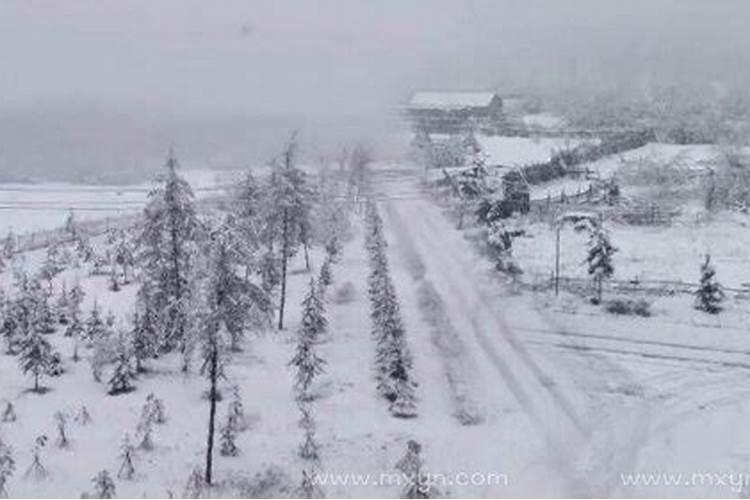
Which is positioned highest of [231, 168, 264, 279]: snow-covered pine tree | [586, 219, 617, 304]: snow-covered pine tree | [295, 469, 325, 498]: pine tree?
[231, 168, 264, 279]: snow-covered pine tree

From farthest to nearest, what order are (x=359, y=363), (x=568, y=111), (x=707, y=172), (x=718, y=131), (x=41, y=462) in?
1. (x=568, y=111)
2. (x=718, y=131)
3. (x=707, y=172)
4. (x=359, y=363)
5. (x=41, y=462)

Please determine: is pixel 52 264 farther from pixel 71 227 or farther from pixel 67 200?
pixel 67 200

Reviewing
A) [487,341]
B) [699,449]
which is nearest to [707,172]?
[487,341]

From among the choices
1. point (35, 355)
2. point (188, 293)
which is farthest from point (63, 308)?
point (35, 355)

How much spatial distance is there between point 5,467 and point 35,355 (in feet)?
22.5

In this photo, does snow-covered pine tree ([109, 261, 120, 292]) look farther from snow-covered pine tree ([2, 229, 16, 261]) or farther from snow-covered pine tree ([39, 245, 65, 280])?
snow-covered pine tree ([2, 229, 16, 261])

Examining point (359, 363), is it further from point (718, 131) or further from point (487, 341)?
point (718, 131)

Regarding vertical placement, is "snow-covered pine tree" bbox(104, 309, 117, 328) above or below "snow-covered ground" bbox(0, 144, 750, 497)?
above

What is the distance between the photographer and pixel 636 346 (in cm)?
3247

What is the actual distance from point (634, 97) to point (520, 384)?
83.2 meters

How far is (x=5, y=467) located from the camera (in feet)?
70.5

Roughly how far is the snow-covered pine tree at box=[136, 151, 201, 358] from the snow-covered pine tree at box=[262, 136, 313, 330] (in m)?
5.06

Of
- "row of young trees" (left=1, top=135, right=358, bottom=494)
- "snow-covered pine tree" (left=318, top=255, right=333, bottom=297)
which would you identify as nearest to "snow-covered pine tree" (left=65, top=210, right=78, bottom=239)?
"row of young trees" (left=1, top=135, right=358, bottom=494)

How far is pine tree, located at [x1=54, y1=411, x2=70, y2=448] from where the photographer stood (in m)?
24.2
